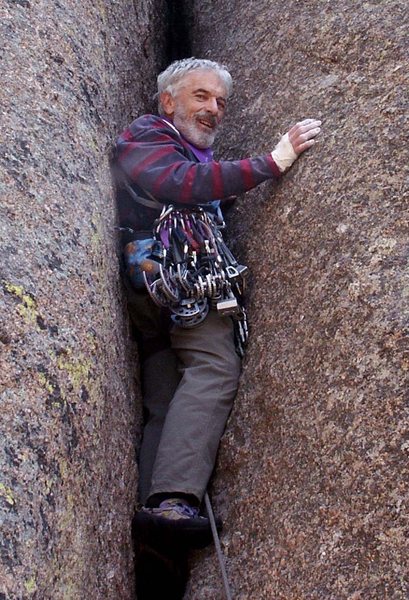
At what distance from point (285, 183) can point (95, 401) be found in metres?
1.43

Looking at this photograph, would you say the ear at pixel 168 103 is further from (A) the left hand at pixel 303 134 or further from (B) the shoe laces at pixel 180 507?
(B) the shoe laces at pixel 180 507

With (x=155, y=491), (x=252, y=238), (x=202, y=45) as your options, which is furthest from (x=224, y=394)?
(x=202, y=45)

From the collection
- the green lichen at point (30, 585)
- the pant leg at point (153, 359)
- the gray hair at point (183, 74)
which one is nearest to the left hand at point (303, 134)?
the gray hair at point (183, 74)

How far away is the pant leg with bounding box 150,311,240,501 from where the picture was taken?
3.68 meters

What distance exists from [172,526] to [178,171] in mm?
1560

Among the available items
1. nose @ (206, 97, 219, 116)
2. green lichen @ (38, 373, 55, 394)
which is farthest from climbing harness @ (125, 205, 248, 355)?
green lichen @ (38, 373, 55, 394)

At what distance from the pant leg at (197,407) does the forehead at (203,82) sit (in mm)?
1258

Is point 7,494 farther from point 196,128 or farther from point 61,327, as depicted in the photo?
point 196,128

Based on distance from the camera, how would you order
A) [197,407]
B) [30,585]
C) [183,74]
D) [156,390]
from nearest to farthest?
[30,585] → [197,407] → [156,390] → [183,74]

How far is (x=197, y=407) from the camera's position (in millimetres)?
3832

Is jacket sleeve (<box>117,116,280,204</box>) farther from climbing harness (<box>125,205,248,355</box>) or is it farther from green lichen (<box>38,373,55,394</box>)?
green lichen (<box>38,373,55,394</box>)

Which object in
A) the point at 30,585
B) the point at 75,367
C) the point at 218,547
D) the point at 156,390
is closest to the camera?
the point at 30,585

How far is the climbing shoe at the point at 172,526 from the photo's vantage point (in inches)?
138

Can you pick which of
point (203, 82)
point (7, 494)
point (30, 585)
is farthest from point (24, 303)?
point (203, 82)
